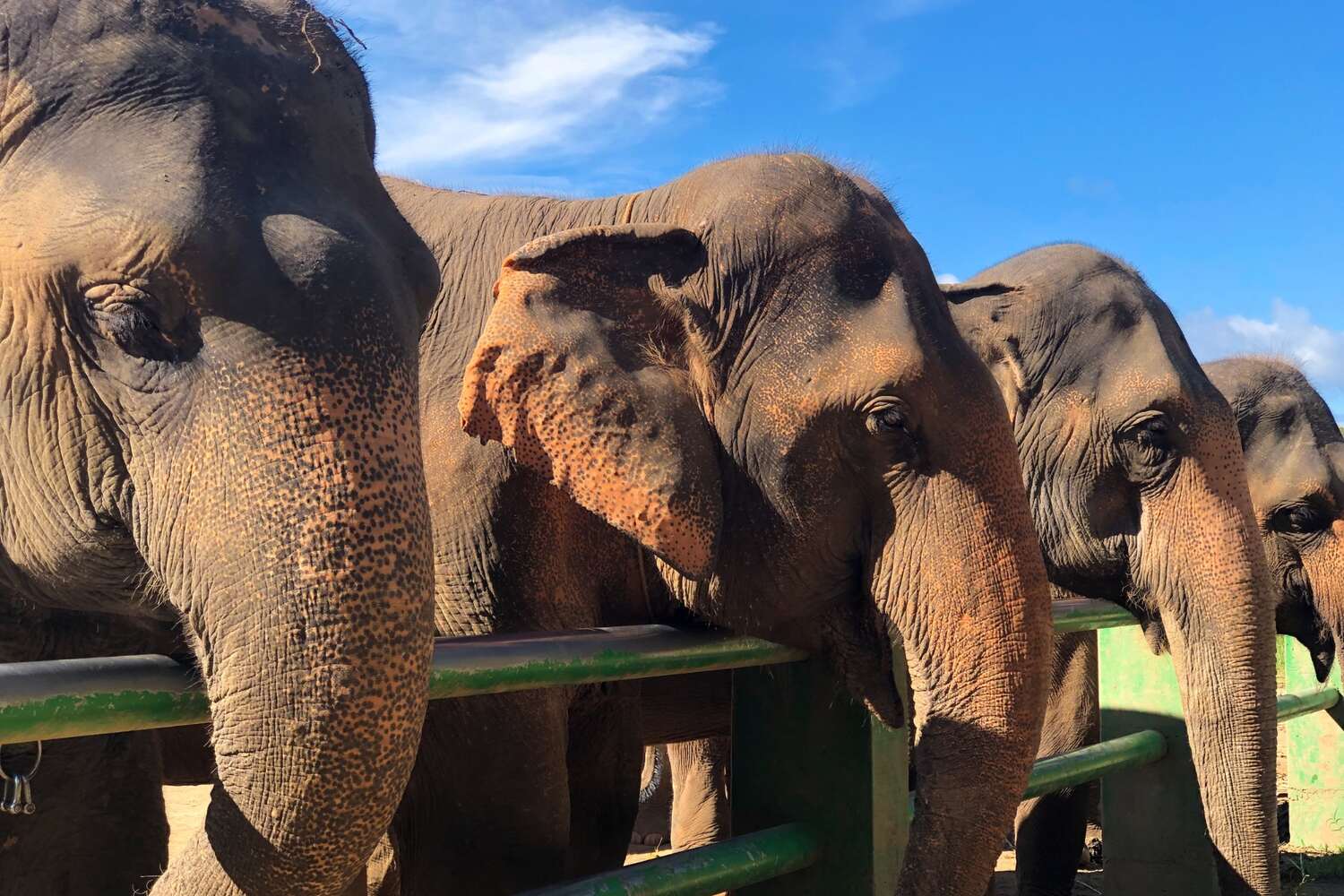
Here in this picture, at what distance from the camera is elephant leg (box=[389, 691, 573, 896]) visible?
250cm

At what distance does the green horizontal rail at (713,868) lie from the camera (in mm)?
1831

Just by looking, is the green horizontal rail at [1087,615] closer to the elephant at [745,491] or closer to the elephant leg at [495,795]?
the elephant at [745,491]

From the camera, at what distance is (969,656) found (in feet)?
7.84

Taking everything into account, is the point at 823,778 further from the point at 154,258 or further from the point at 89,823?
the point at 154,258

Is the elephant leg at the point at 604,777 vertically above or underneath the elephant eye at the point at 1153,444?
underneath

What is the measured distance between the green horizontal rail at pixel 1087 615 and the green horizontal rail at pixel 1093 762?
0.30m

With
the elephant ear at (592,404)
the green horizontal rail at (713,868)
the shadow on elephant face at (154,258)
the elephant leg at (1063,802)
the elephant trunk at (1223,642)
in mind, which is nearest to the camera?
the shadow on elephant face at (154,258)

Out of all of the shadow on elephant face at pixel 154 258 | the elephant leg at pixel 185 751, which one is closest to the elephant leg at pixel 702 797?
the elephant leg at pixel 185 751

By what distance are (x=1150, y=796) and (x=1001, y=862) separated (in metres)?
1.71

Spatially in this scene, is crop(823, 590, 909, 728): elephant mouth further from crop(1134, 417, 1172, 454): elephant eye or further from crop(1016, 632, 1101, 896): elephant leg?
crop(1016, 632, 1101, 896): elephant leg

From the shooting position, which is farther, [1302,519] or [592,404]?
[1302,519]

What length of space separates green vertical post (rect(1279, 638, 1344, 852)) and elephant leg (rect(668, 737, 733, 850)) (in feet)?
8.22

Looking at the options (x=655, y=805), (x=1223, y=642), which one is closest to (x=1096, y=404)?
(x=1223, y=642)

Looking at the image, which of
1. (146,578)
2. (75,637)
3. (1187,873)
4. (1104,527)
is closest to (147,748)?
(75,637)
